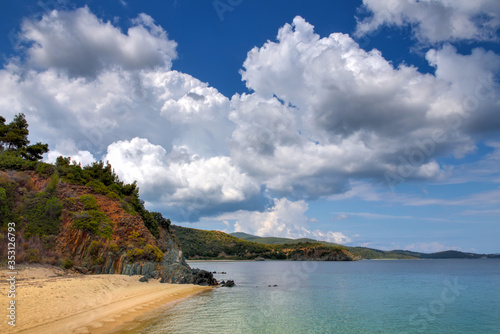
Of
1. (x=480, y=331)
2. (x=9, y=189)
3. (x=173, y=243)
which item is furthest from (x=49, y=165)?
(x=480, y=331)

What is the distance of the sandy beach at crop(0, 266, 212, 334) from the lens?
55.2 ft

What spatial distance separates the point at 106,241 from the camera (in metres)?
38.3

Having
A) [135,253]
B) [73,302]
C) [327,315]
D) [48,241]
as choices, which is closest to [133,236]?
[135,253]

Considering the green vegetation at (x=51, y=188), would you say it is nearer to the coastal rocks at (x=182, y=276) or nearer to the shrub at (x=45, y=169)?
the shrub at (x=45, y=169)

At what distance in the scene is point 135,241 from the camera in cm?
4150

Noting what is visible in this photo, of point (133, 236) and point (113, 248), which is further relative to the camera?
point (133, 236)

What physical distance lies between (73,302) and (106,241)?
17646 millimetres

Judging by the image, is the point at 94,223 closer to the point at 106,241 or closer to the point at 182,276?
the point at 106,241

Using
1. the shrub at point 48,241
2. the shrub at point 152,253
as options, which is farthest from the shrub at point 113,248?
the shrub at point 48,241

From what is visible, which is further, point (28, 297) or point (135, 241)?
point (135, 241)

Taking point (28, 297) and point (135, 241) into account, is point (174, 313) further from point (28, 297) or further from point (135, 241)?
point (135, 241)

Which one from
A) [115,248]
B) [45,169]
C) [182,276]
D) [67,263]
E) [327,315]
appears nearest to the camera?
[327,315]

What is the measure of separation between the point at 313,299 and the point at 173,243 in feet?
102

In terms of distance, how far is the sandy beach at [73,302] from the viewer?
1681 cm
